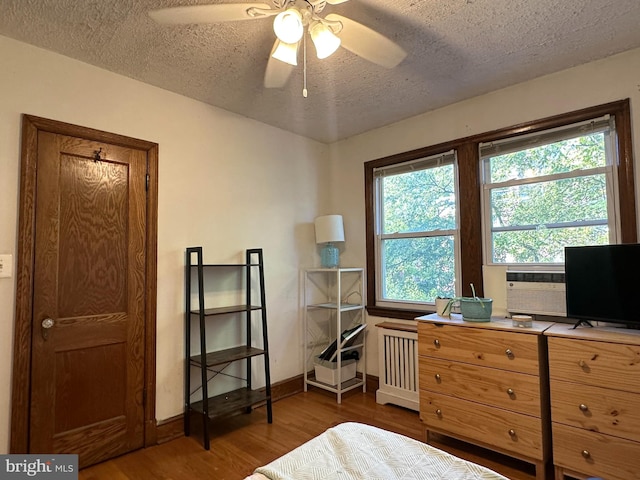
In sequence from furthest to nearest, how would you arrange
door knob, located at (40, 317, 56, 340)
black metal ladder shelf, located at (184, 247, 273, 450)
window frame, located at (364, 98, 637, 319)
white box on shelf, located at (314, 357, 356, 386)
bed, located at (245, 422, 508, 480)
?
white box on shelf, located at (314, 357, 356, 386) < black metal ladder shelf, located at (184, 247, 273, 450) < window frame, located at (364, 98, 637, 319) < door knob, located at (40, 317, 56, 340) < bed, located at (245, 422, 508, 480)

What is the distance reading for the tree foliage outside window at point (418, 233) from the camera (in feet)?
10.2

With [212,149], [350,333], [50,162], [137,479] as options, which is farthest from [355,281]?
[50,162]

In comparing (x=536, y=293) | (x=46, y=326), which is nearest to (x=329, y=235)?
(x=536, y=293)

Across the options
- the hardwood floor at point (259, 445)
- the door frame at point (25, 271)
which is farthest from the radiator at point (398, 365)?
the door frame at point (25, 271)

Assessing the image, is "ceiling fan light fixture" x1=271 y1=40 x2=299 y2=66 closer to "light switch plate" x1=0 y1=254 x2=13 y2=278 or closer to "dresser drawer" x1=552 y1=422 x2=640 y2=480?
"light switch plate" x1=0 y1=254 x2=13 y2=278

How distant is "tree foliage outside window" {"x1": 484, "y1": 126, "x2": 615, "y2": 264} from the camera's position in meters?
2.38

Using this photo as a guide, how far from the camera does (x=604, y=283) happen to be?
2055mm

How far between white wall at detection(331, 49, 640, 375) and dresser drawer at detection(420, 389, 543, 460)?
2.54 ft

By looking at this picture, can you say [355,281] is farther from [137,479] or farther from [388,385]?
[137,479]

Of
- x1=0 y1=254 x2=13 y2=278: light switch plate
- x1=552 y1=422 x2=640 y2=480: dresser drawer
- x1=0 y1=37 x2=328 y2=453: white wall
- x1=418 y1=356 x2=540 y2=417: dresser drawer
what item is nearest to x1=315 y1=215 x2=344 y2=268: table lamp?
x1=0 y1=37 x2=328 y2=453: white wall

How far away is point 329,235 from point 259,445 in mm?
1877

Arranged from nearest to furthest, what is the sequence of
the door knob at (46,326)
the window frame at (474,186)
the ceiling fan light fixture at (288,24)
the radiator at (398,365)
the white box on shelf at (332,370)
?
the ceiling fan light fixture at (288,24) → the door knob at (46,326) → the window frame at (474,186) → the radiator at (398,365) → the white box on shelf at (332,370)

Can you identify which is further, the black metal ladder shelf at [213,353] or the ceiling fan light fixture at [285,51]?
the black metal ladder shelf at [213,353]

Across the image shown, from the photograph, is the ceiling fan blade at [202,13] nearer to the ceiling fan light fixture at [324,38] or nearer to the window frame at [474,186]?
the ceiling fan light fixture at [324,38]
